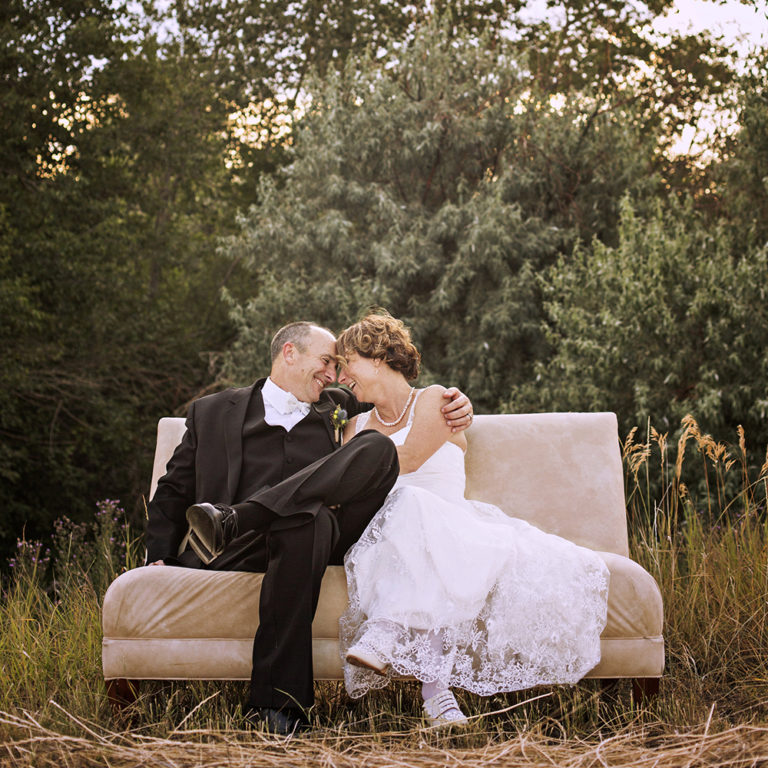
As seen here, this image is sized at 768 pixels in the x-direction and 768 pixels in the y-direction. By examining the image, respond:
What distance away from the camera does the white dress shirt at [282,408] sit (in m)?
3.77

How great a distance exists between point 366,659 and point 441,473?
1011 millimetres

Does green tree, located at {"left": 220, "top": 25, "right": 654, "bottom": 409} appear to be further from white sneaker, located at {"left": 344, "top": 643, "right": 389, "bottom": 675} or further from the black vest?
white sneaker, located at {"left": 344, "top": 643, "right": 389, "bottom": 675}

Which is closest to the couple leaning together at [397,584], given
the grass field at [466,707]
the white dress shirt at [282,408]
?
the grass field at [466,707]

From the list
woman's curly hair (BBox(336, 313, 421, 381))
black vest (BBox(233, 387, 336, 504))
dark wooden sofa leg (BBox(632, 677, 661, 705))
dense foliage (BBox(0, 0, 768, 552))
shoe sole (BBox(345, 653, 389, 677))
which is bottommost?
dark wooden sofa leg (BBox(632, 677, 661, 705))

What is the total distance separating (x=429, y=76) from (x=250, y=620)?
8.90 meters

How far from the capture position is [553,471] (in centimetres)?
382

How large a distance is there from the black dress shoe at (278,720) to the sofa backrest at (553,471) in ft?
4.30

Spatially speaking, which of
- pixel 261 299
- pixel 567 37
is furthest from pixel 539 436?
pixel 567 37

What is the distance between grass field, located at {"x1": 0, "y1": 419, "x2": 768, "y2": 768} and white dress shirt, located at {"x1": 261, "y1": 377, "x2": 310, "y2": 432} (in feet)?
3.48

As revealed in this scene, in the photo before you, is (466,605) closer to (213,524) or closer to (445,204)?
(213,524)

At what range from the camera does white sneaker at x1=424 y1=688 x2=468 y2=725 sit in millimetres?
2771

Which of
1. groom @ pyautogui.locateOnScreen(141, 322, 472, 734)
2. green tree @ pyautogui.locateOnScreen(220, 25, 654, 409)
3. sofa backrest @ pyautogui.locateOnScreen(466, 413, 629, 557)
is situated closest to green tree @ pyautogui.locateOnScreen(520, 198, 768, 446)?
green tree @ pyautogui.locateOnScreen(220, 25, 654, 409)

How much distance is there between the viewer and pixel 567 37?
13.8m

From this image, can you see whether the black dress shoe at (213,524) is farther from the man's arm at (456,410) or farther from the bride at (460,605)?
the man's arm at (456,410)
